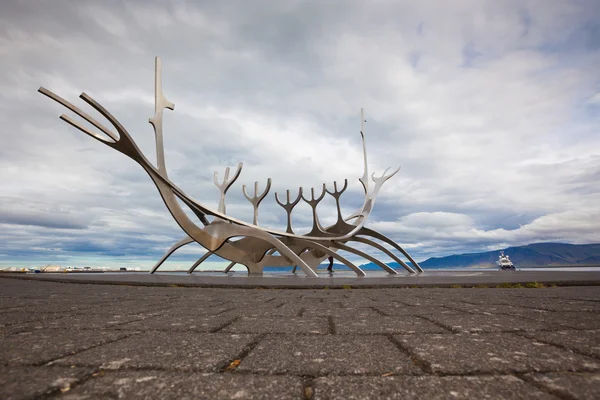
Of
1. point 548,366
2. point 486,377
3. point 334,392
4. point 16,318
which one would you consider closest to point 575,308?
point 548,366

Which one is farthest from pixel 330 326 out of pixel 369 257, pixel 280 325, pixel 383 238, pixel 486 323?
pixel 383 238

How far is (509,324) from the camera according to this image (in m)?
2.20

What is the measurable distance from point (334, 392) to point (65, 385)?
3.00ft

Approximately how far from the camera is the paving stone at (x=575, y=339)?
1545 millimetres

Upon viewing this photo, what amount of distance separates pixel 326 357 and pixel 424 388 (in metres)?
0.50

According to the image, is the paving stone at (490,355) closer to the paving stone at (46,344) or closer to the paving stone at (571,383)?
the paving stone at (571,383)

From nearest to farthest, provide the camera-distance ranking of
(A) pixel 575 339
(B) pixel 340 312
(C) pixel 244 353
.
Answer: (C) pixel 244 353
(A) pixel 575 339
(B) pixel 340 312

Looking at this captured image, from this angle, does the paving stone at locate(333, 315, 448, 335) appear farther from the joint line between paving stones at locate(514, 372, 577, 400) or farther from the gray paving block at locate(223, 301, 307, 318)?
the joint line between paving stones at locate(514, 372, 577, 400)

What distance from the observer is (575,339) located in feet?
5.67

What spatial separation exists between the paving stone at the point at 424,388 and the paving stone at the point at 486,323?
989 mm

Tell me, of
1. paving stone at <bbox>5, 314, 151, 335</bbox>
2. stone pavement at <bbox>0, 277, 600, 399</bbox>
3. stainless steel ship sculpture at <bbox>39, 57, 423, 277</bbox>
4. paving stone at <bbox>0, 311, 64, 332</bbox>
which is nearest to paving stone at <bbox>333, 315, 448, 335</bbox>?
stone pavement at <bbox>0, 277, 600, 399</bbox>

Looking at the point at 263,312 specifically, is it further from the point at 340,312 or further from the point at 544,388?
the point at 544,388

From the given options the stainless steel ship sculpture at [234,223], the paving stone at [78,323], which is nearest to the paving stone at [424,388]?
the paving stone at [78,323]

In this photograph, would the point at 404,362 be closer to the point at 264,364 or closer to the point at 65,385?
the point at 264,364
